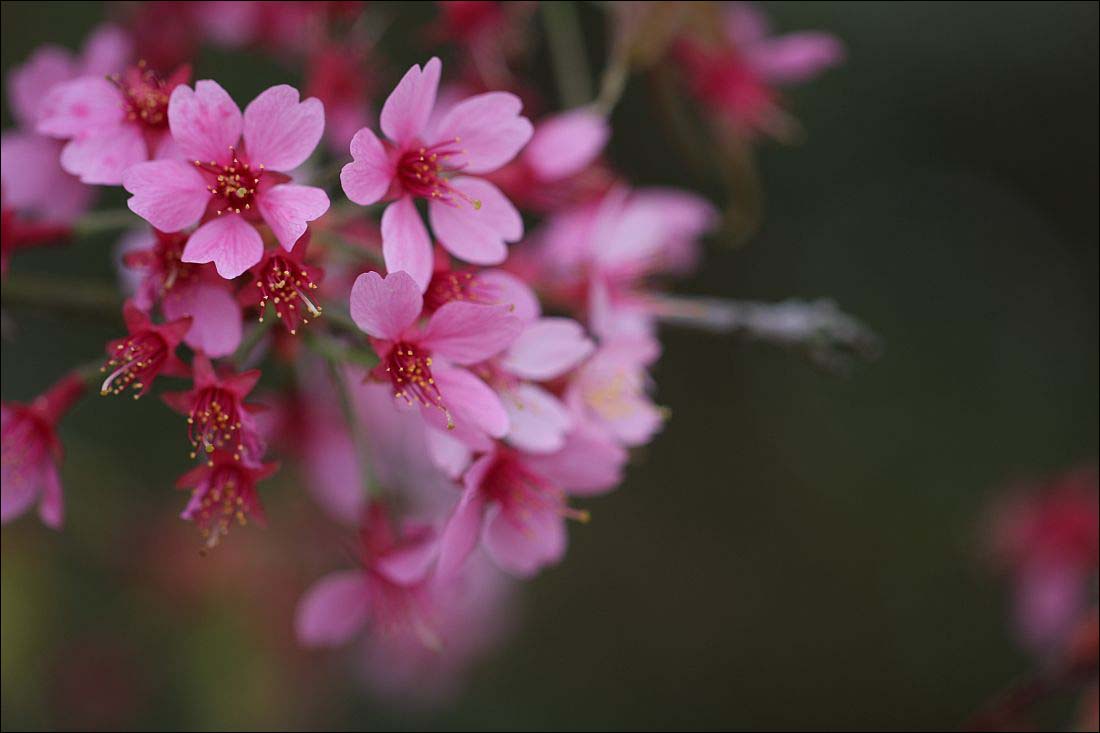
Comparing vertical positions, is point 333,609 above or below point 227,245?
below

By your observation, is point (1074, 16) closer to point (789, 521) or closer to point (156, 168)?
point (789, 521)

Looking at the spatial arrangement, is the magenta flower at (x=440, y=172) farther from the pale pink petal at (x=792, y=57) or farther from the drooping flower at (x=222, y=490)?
the pale pink petal at (x=792, y=57)

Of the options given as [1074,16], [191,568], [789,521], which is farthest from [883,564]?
[191,568]

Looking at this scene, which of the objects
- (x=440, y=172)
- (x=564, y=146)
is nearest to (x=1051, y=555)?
(x=564, y=146)

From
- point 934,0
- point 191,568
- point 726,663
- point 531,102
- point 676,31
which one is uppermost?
point 934,0

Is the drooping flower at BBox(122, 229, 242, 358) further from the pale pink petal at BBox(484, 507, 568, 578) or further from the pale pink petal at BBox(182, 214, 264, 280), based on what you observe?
the pale pink petal at BBox(484, 507, 568, 578)

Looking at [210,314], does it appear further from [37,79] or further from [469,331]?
[37,79]

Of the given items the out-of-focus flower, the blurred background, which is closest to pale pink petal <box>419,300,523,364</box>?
the out-of-focus flower
